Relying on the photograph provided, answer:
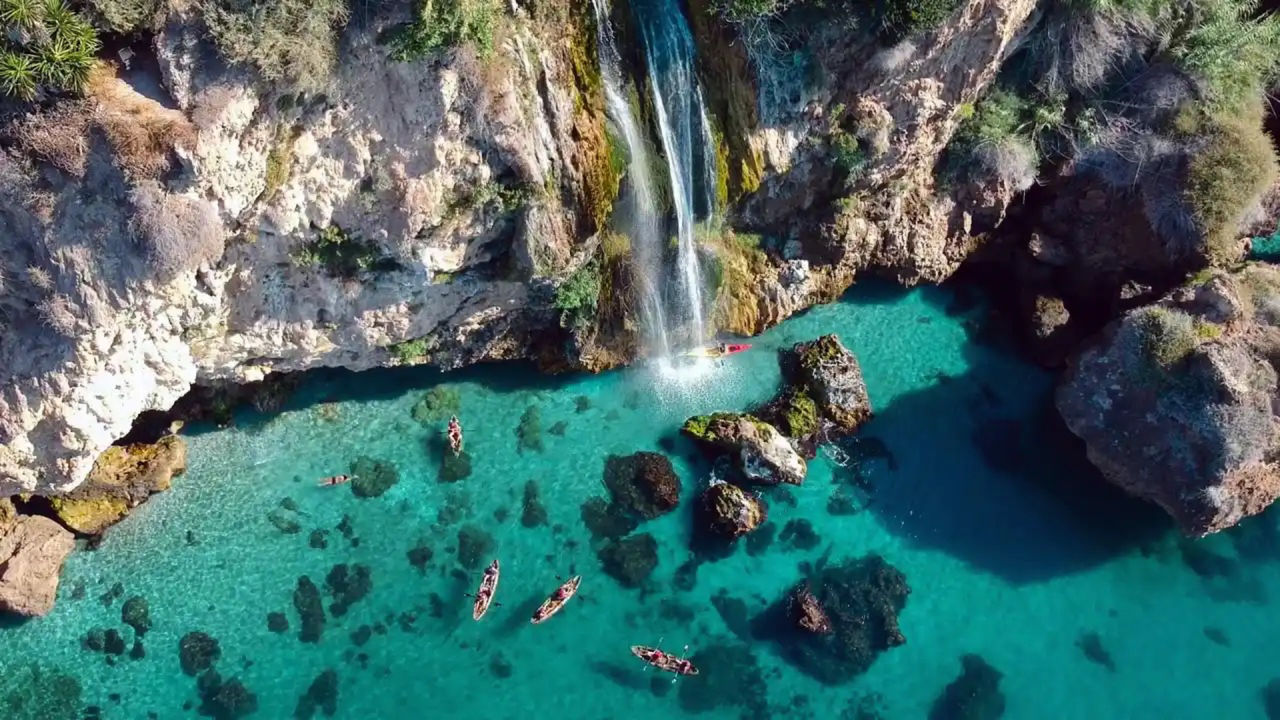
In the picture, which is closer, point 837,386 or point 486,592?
point 486,592

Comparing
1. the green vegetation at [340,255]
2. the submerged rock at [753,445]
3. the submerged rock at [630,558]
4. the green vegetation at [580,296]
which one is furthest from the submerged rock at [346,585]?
the submerged rock at [753,445]

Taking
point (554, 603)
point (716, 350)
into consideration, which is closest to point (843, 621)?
point (554, 603)

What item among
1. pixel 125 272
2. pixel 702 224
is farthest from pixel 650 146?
pixel 125 272

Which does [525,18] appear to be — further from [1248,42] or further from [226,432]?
[1248,42]

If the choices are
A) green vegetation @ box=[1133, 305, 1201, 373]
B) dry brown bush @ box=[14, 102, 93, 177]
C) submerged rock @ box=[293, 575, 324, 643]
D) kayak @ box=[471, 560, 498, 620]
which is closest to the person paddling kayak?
kayak @ box=[471, 560, 498, 620]

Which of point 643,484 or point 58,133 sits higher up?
point 58,133

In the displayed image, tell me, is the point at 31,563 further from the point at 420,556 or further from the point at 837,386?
the point at 837,386

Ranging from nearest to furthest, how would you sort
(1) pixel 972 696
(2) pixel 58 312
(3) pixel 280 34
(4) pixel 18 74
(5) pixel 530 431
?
(4) pixel 18 74, (3) pixel 280 34, (2) pixel 58 312, (1) pixel 972 696, (5) pixel 530 431

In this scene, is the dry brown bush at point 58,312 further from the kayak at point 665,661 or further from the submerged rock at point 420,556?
the kayak at point 665,661
